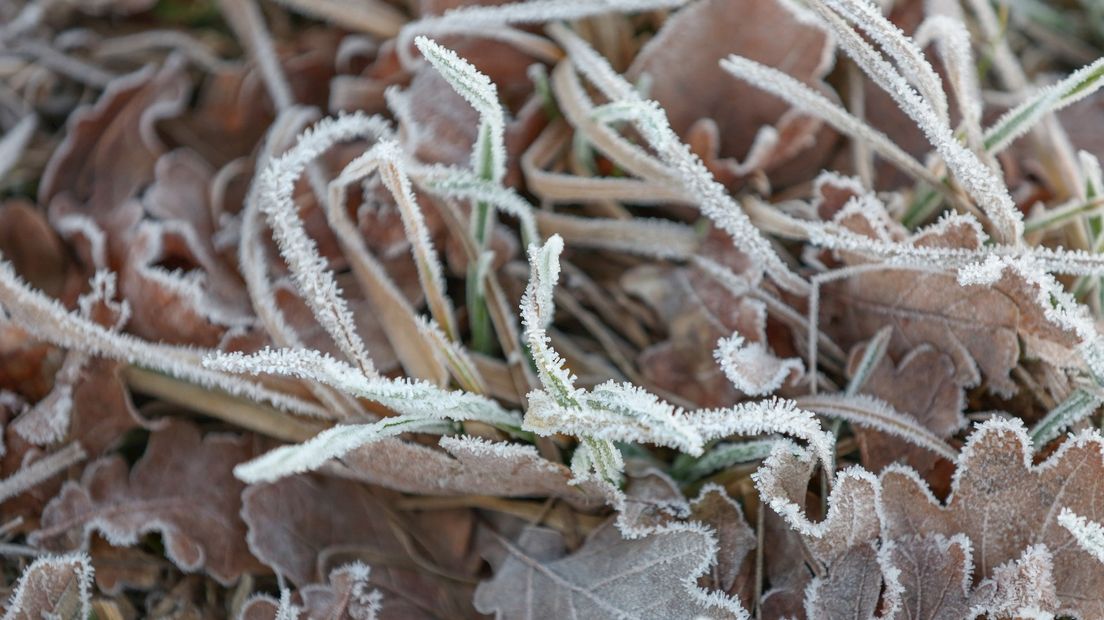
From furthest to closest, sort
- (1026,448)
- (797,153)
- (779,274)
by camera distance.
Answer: (797,153)
(779,274)
(1026,448)

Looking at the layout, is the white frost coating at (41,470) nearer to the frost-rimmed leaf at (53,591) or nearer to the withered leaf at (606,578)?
the frost-rimmed leaf at (53,591)

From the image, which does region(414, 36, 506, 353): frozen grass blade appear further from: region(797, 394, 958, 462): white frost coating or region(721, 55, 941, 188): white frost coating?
region(797, 394, 958, 462): white frost coating

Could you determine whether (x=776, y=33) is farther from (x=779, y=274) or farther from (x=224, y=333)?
(x=224, y=333)

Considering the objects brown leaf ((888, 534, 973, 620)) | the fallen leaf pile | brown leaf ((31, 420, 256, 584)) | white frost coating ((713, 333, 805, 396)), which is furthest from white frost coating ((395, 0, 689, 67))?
brown leaf ((888, 534, 973, 620))

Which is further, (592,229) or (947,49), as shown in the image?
(592,229)

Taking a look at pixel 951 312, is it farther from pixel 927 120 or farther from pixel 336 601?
pixel 336 601

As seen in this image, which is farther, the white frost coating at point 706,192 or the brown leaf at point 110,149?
the brown leaf at point 110,149

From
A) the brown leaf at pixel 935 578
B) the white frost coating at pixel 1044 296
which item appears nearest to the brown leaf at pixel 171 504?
the brown leaf at pixel 935 578

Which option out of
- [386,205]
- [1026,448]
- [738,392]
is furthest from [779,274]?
[386,205]
